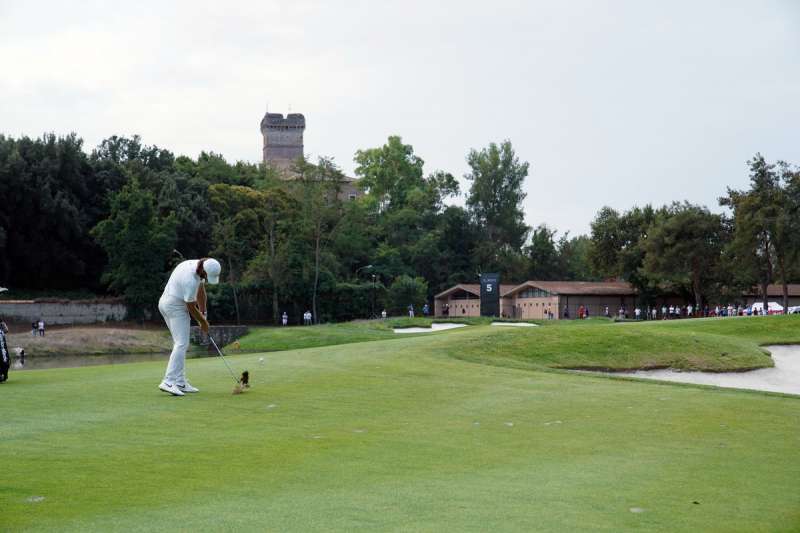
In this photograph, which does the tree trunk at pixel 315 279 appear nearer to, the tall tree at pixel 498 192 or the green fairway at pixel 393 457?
the tall tree at pixel 498 192

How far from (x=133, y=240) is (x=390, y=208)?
5317 cm

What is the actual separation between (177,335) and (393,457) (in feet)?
23.3

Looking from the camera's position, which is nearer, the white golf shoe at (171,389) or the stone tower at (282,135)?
the white golf shoe at (171,389)

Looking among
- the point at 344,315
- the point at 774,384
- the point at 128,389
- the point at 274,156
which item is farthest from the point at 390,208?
the point at 128,389

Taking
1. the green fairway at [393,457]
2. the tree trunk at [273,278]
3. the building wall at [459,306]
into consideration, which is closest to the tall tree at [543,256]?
the building wall at [459,306]

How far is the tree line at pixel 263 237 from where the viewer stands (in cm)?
7631

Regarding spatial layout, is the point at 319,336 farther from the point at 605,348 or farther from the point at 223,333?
the point at 605,348

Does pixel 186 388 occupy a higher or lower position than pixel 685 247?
lower

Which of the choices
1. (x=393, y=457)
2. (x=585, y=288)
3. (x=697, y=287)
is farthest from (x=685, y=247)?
(x=393, y=457)

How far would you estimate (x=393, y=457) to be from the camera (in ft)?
31.9

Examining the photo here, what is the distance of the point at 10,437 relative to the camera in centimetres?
1044

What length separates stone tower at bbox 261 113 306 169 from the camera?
167250 millimetres

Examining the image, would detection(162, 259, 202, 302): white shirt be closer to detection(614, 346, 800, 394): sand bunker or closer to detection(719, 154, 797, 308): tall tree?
detection(614, 346, 800, 394): sand bunker

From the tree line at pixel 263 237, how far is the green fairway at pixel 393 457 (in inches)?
2426
